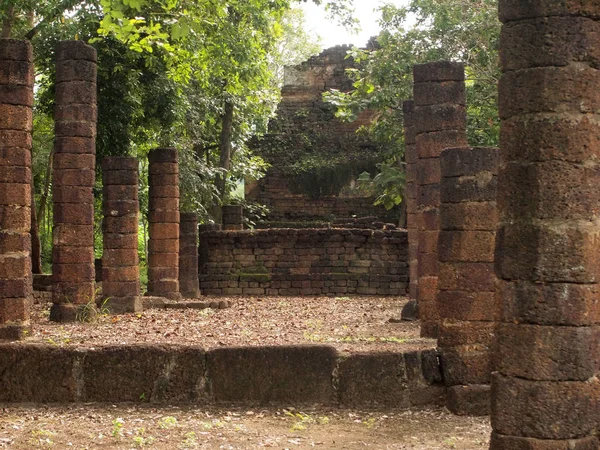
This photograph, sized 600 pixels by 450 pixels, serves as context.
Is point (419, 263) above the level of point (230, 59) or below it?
below

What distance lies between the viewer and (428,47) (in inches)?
789

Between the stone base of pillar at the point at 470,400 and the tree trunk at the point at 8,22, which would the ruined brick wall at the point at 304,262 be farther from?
the stone base of pillar at the point at 470,400

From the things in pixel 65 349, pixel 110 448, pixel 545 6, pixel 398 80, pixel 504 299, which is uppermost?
pixel 398 80

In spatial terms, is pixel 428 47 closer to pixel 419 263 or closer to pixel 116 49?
pixel 116 49

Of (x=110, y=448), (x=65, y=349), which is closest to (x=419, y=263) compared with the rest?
(x=65, y=349)

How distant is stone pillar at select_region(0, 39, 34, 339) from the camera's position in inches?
490

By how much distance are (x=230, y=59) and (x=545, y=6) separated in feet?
53.3

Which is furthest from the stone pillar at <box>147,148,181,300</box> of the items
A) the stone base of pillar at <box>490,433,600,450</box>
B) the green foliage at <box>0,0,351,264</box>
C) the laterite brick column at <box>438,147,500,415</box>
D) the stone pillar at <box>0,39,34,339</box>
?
the stone base of pillar at <box>490,433,600,450</box>

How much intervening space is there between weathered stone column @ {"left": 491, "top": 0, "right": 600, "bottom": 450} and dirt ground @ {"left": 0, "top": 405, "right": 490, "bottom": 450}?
161cm

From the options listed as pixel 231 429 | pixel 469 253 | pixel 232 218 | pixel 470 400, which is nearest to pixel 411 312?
pixel 469 253

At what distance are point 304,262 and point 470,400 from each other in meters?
16.4

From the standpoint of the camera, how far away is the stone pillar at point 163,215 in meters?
20.6

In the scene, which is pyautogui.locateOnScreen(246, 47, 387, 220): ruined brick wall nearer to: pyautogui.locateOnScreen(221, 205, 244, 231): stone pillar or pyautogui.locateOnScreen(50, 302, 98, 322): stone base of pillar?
pyautogui.locateOnScreen(221, 205, 244, 231): stone pillar

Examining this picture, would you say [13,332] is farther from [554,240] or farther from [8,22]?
[8,22]
